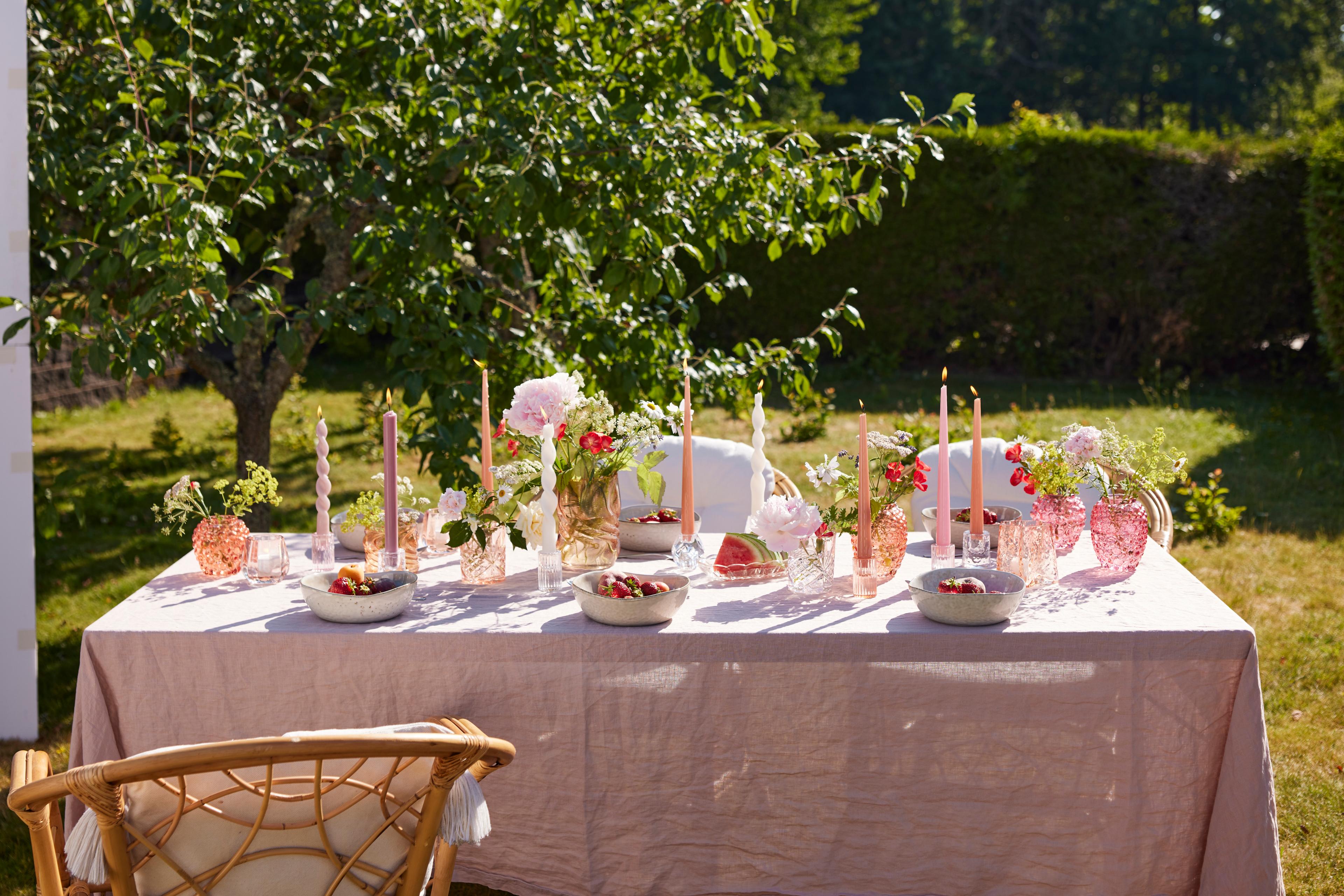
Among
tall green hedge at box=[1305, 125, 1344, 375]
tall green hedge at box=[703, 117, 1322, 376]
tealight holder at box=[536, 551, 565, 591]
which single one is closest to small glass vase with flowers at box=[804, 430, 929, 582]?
tealight holder at box=[536, 551, 565, 591]

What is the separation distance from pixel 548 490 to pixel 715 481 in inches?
47.3

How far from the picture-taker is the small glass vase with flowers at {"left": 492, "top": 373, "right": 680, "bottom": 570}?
249cm

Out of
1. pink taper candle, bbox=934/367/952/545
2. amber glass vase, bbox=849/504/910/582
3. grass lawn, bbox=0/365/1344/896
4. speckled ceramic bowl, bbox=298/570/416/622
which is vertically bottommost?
grass lawn, bbox=0/365/1344/896

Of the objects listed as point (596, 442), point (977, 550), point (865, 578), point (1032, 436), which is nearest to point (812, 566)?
point (865, 578)

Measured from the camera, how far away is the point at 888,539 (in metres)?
2.50

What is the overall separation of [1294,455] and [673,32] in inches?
199

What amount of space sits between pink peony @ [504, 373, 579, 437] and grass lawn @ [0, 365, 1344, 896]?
5.58ft

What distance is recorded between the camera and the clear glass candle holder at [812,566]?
239 cm

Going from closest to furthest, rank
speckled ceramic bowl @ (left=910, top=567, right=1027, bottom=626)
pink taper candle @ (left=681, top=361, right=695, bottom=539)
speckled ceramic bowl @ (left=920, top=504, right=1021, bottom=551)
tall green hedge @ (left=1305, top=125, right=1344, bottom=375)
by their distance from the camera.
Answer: speckled ceramic bowl @ (left=910, top=567, right=1027, bottom=626) < pink taper candle @ (left=681, top=361, right=695, bottom=539) < speckled ceramic bowl @ (left=920, top=504, right=1021, bottom=551) < tall green hedge @ (left=1305, top=125, right=1344, bottom=375)

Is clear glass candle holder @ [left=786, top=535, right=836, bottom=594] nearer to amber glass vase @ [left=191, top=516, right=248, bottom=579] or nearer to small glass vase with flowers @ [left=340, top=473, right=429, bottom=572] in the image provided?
small glass vase with flowers @ [left=340, top=473, right=429, bottom=572]

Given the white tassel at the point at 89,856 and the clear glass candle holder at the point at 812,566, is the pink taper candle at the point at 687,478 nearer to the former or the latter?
the clear glass candle holder at the point at 812,566

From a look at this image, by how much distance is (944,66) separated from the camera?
21.2 meters

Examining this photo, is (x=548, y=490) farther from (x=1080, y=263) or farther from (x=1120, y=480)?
(x=1080, y=263)

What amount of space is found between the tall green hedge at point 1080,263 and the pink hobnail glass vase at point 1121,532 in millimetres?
6461
